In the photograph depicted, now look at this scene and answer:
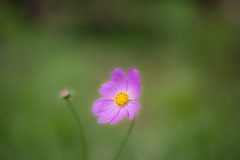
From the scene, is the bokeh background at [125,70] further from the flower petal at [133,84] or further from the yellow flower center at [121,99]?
the flower petal at [133,84]

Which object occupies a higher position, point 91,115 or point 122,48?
point 122,48

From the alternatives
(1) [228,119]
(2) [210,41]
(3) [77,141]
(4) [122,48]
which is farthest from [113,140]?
(2) [210,41]

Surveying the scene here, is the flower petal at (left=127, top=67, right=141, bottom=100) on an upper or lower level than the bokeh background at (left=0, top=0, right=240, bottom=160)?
lower

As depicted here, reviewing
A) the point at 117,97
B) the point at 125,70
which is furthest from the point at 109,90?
the point at 125,70

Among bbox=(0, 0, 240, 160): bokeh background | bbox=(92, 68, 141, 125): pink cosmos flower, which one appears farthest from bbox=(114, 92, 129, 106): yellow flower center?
bbox=(0, 0, 240, 160): bokeh background

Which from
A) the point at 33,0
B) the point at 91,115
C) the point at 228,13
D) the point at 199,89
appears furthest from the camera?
the point at 33,0

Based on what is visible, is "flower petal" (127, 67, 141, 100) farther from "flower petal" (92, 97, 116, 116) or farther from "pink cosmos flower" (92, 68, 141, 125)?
"flower petal" (92, 97, 116, 116)

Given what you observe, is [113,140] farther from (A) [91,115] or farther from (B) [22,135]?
(B) [22,135]

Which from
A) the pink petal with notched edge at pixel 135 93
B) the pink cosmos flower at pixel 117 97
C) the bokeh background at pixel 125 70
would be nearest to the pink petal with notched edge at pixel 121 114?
the pink cosmos flower at pixel 117 97
